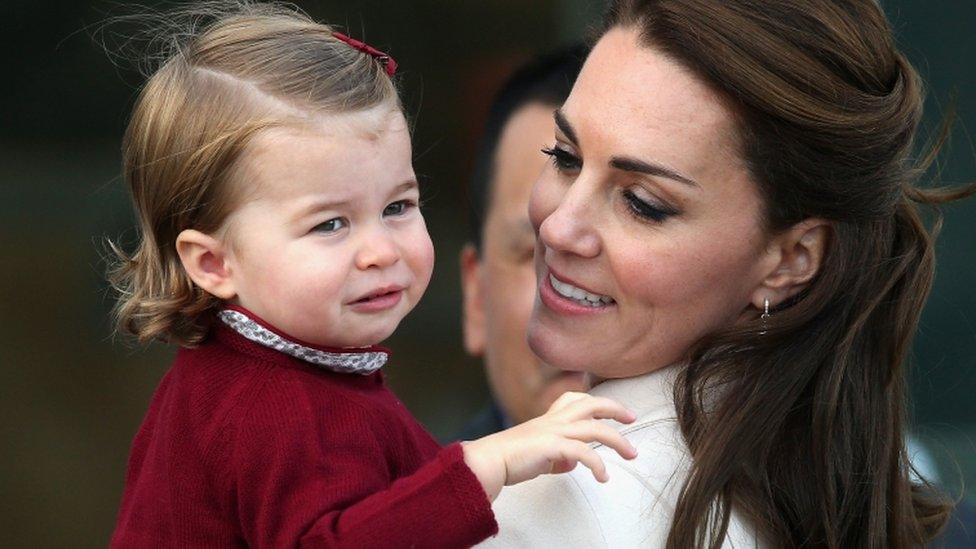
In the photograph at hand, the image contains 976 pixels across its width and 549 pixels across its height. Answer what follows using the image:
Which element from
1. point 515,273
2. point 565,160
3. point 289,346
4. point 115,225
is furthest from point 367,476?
point 115,225

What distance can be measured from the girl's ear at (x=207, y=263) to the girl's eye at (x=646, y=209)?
25.8 inches

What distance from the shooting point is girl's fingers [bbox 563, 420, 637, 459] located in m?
2.08

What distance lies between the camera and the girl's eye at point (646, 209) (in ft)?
7.86

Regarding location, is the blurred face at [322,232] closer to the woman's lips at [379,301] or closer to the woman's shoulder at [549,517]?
the woman's lips at [379,301]

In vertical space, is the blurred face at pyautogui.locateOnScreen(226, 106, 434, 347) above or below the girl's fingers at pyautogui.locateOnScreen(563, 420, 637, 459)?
above

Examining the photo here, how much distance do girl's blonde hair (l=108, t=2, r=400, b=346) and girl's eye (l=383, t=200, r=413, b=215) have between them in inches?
6.1

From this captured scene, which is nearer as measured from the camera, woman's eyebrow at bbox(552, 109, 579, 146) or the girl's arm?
the girl's arm

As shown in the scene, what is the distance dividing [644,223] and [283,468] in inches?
29.1

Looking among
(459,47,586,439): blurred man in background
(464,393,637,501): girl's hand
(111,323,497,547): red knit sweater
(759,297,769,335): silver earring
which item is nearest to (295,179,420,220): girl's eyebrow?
(111,323,497,547): red knit sweater

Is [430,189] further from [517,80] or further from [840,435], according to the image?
[840,435]

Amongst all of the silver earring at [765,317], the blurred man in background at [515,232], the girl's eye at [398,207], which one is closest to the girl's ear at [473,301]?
the blurred man in background at [515,232]

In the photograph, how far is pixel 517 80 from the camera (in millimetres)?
4031

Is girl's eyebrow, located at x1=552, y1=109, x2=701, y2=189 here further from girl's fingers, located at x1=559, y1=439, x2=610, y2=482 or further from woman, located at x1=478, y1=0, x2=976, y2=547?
girl's fingers, located at x1=559, y1=439, x2=610, y2=482

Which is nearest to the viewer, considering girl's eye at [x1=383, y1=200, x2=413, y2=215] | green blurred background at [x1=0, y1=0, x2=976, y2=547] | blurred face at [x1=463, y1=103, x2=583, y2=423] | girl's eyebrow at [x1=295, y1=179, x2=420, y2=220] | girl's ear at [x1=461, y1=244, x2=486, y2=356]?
girl's eyebrow at [x1=295, y1=179, x2=420, y2=220]
